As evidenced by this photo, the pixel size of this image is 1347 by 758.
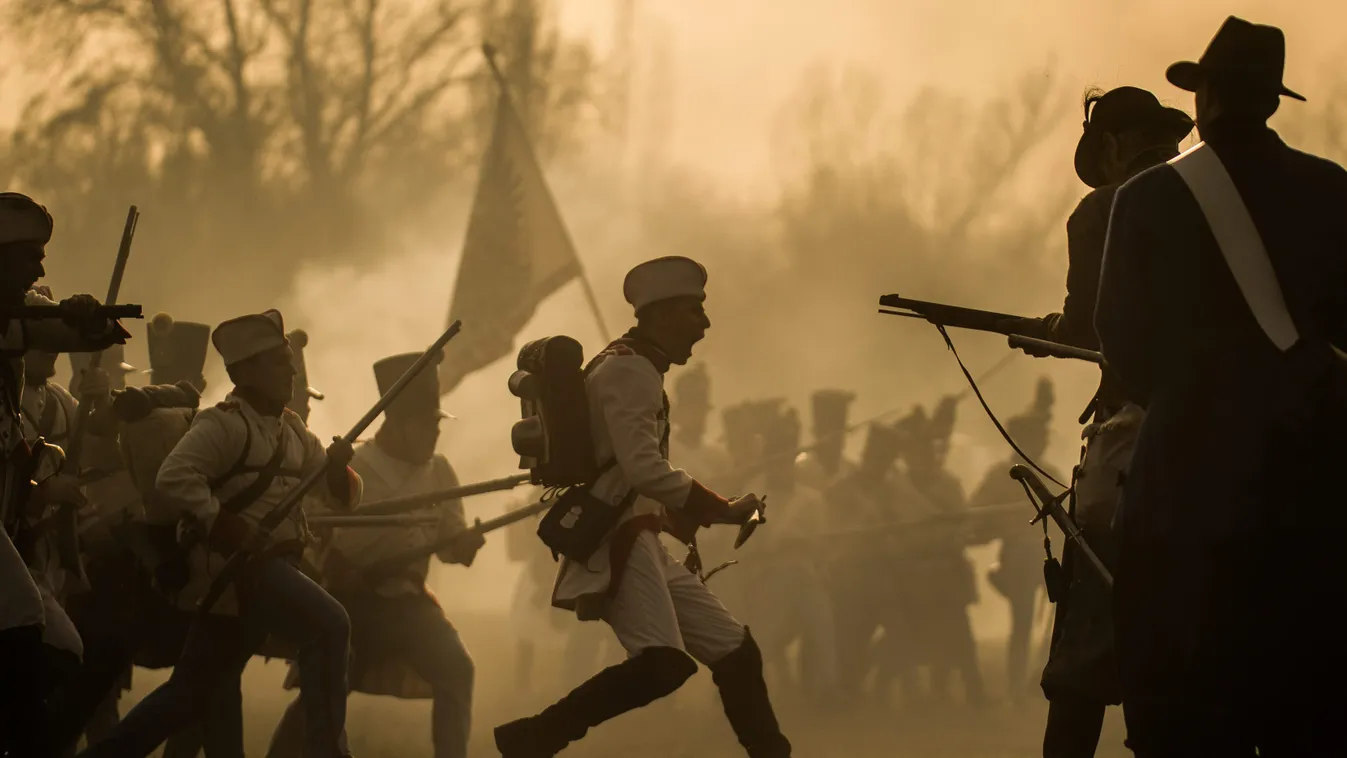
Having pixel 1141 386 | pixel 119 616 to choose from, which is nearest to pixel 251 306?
pixel 119 616

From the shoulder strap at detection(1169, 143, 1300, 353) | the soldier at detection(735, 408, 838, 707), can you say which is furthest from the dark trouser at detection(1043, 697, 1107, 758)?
the soldier at detection(735, 408, 838, 707)

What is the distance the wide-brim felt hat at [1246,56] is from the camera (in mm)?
3637

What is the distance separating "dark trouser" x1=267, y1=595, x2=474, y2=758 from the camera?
25.1 ft

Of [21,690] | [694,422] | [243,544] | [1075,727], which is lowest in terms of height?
A: [1075,727]

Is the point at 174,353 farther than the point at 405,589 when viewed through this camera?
Yes

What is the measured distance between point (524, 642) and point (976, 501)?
12.8ft

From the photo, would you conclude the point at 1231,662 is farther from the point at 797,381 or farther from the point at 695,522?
the point at 797,381

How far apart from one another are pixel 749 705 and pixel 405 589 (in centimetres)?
301

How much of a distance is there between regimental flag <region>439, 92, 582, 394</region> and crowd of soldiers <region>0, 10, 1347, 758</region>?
9.57 ft

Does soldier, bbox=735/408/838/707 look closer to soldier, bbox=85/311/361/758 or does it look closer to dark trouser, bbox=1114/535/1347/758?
soldier, bbox=85/311/361/758

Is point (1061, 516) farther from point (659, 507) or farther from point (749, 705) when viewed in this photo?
point (659, 507)

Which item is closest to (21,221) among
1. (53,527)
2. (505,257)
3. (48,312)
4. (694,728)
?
(48,312)

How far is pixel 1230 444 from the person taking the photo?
11.2ft

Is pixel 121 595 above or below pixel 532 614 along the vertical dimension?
below
